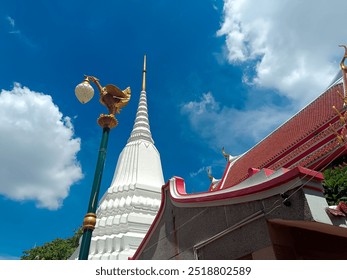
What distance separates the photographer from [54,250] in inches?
966

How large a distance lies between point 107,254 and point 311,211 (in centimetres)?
1343

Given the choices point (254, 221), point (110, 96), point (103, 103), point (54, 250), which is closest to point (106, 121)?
point (103, 103)

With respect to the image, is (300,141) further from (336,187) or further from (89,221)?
(89,221)

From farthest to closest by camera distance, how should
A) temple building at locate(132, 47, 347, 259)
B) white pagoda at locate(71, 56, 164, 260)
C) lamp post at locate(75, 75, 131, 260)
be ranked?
white pagoda at locate(71, 56, 164, 260) < lamp post at locate(75, 75, 131, 260) < temple building at locate(132, 47, 347, 259)

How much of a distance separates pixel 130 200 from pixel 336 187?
11909 mm

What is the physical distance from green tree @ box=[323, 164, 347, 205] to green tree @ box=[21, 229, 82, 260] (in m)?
19.9

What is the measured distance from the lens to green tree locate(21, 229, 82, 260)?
24.0 m

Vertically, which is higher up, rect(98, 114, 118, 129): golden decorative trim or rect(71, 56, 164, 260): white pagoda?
rect(71, 56, 164, 260): white pagoda

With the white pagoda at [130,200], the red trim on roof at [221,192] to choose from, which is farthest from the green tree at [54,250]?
the red trim on roof at [221,192]

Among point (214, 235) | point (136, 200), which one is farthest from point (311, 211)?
point (136, 200)

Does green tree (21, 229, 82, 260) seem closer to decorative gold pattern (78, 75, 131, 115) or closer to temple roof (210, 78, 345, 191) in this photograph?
temple roof (210, 78, 345, 191)

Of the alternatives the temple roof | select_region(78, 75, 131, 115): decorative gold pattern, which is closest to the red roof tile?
the temple roof
